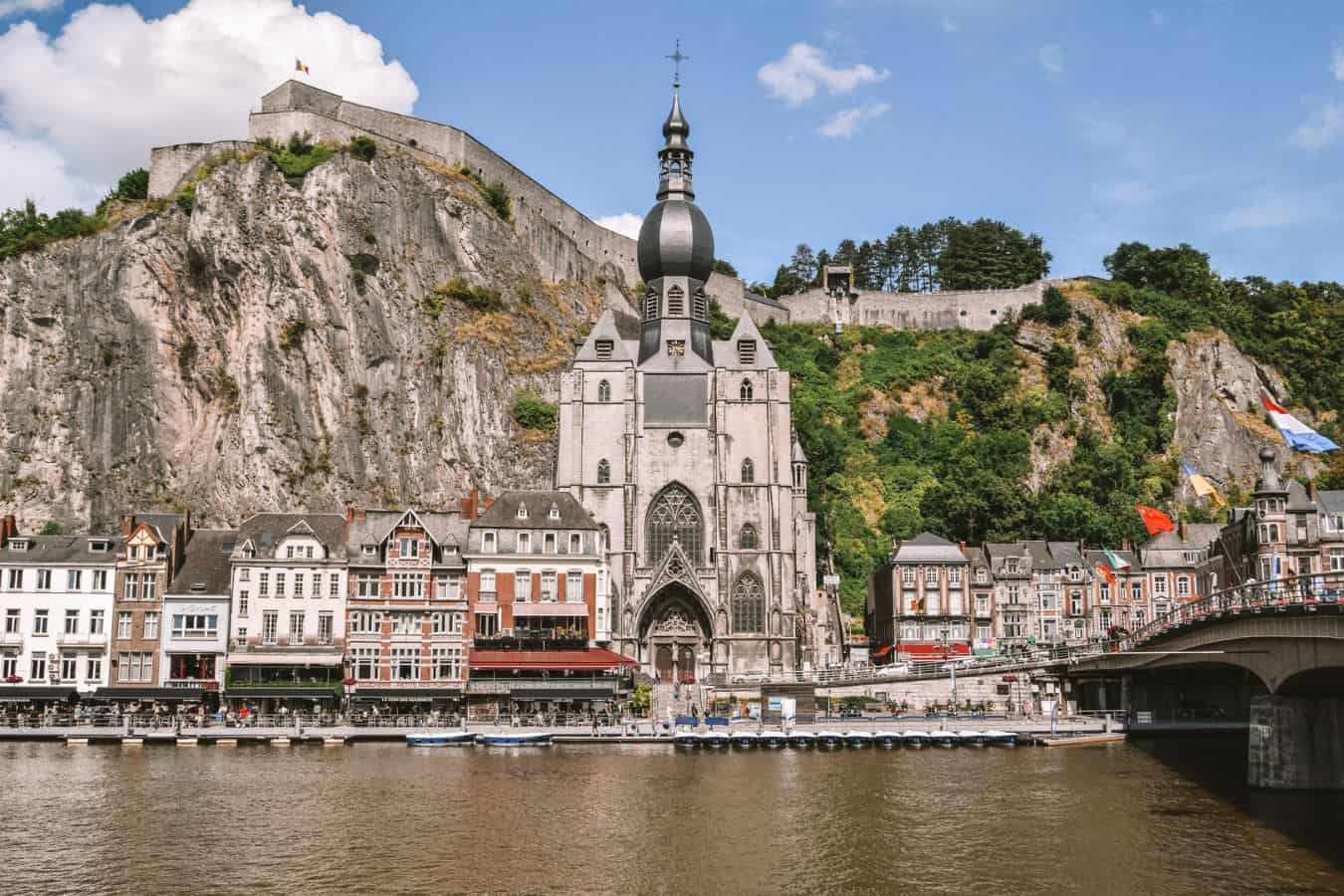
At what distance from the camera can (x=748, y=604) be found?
68.4m

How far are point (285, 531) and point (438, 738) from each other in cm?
1449

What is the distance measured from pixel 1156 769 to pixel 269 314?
2197 inches

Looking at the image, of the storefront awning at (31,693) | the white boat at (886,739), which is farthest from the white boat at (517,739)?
the storefront awning at (31,693)

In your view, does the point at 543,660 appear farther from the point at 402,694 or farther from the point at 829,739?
the point at 829,739

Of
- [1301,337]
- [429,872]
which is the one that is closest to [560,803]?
[429,872]

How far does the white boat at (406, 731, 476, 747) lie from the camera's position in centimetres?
4928

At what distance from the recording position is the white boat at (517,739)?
162ft

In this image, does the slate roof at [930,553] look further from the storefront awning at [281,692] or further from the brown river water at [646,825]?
the storefront awning at [281,692]

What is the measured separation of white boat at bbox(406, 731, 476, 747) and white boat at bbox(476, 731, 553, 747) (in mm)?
764

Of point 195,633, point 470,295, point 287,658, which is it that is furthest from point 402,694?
point 470,295

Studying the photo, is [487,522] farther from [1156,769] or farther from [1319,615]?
[1319,615]

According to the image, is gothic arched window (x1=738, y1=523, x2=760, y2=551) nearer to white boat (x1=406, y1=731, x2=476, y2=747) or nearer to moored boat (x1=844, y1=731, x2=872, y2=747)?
moored boat (x1=844, y1=731, x2=872, y2=747)

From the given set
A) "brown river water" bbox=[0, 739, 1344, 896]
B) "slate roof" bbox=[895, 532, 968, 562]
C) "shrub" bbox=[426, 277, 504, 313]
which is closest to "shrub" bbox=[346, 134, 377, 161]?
"shrub" bbox=[426, 277, 504, 313]

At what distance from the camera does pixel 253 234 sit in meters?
79.9
